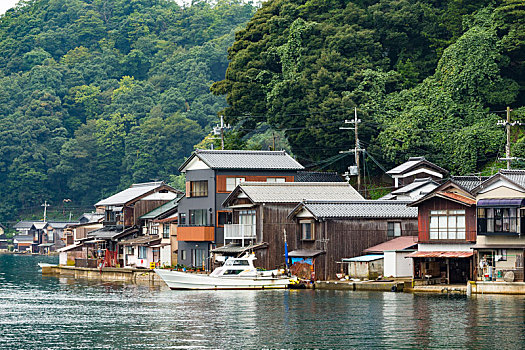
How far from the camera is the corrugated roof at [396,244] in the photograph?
192 feet

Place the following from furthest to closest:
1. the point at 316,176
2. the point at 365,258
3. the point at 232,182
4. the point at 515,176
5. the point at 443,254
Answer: the point at 316,176 < the point at 232,182 < the point at 365,258 < the point at 443,254 < the point at 515,176

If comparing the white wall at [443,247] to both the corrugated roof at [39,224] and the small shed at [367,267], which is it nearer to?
the small shed at [367,267]

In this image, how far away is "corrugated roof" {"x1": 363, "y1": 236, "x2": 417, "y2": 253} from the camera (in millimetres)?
58450

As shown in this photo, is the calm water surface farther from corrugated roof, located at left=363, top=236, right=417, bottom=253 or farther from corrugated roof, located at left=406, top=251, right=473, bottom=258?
corrugated roof, located at left=363, top=236, right=417, bottom=253

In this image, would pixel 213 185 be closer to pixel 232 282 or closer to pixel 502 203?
pixel 232 282

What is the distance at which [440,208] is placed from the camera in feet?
182

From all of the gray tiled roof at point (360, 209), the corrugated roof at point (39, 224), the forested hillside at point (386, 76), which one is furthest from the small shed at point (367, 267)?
the corrugated roof at point (39, 224)

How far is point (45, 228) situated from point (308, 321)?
442 feet

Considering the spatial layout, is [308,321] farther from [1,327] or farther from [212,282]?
[212,282]

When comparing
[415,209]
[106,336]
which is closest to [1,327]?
[106,336]

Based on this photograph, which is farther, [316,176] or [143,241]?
[316,176]

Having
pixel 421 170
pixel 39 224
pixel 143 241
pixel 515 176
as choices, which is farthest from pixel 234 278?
pixel 39 224

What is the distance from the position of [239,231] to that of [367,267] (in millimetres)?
12375

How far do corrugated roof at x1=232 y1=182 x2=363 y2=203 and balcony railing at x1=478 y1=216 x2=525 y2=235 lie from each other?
598 inches
